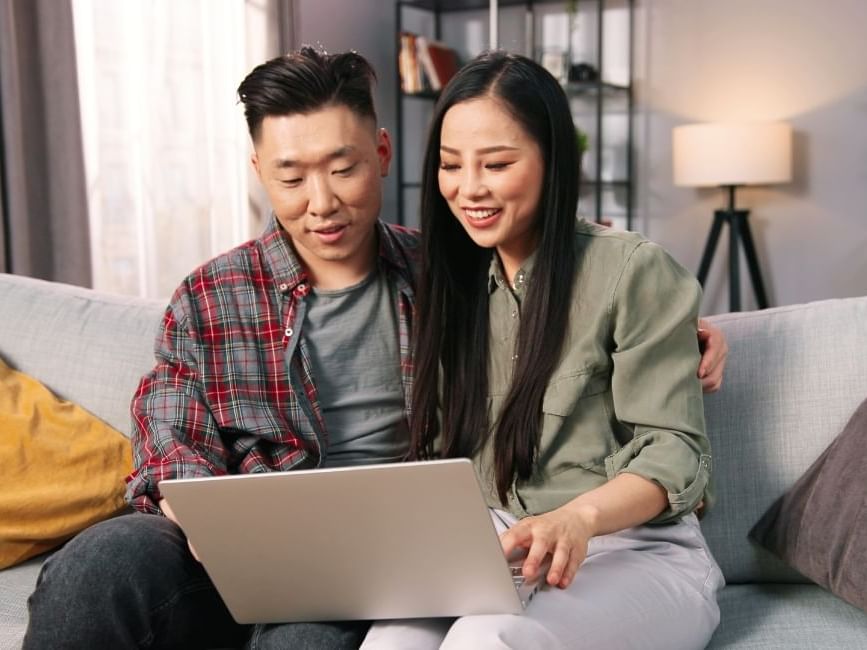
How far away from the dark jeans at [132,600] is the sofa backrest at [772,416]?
558mm

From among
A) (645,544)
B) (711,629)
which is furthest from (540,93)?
(711,629)

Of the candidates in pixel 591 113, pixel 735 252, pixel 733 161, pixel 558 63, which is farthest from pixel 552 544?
pixel 591 113

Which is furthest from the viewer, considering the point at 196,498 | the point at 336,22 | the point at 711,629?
the point at 336,22

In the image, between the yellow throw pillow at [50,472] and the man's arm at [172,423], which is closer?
the man's arm at [172,423]

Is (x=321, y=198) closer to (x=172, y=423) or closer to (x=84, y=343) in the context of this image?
(x=172, y=423)

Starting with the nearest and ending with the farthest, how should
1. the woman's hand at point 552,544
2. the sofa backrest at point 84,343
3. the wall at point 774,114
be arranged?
1. the woman's hand at point 552,544
2. the sofa backrest at point 84,343
3. the wall at point 774,114

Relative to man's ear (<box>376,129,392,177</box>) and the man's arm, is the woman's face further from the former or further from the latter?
the man's arm

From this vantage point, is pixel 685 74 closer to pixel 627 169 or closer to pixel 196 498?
pixel 627 169

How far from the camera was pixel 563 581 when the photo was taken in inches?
43.4

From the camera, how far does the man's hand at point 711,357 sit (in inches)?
54.7

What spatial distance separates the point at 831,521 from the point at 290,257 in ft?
2.63

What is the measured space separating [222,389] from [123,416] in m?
0.32

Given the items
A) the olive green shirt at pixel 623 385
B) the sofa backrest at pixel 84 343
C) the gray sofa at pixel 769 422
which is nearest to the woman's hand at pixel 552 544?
the olive green shirt at pixel 623 385

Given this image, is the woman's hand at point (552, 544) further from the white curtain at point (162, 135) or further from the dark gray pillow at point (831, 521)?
the white curtain at point (162, 135)
